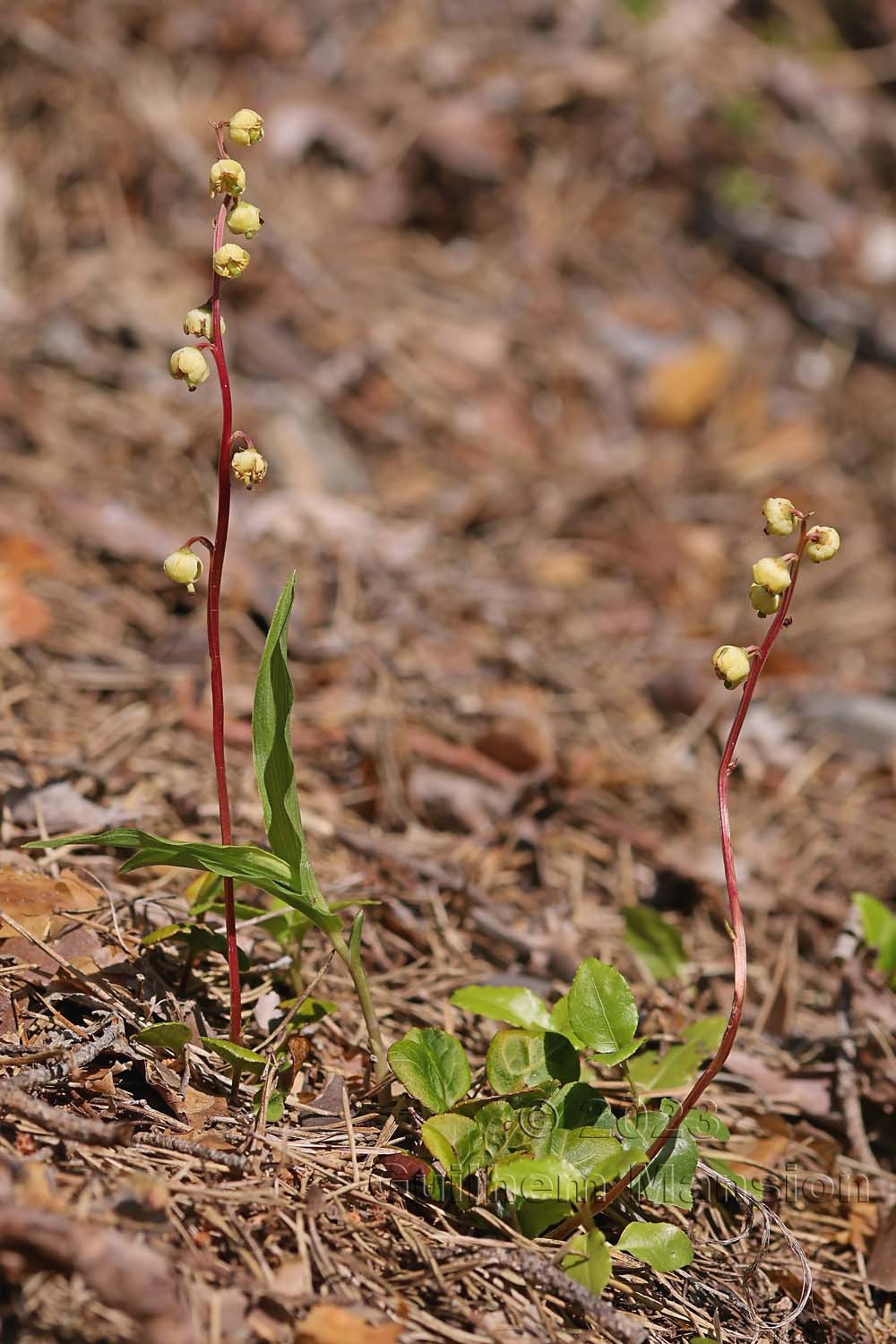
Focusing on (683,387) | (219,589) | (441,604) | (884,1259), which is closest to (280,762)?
(219,589)

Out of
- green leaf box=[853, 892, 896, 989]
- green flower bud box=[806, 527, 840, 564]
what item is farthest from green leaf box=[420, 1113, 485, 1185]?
green leaf box=[853, 892, 896, 989]

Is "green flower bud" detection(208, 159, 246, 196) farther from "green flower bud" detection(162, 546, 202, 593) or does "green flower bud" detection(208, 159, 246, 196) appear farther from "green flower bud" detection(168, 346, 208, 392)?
"green flower bud" detection(162, 546, 202, 593)

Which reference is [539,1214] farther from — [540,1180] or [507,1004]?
[507,1004]

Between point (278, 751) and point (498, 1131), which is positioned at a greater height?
point (278, 751)

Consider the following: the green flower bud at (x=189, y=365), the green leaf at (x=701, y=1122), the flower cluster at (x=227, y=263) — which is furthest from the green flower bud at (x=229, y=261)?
the green leaf at (x=701, y=1122)

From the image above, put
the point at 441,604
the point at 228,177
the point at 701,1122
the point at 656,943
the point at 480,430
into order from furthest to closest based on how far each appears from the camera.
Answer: the point at 480,430, the point at 441,604, the point at 656,943, the point at 701,1122, the point at 228,177

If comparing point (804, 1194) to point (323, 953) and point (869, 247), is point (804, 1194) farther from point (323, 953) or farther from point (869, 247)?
point (869, 247)

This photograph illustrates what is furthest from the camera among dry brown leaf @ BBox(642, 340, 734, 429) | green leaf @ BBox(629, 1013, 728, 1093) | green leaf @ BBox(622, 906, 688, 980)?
dry brown leaf @ BBox(642, 340, 734, 429)
